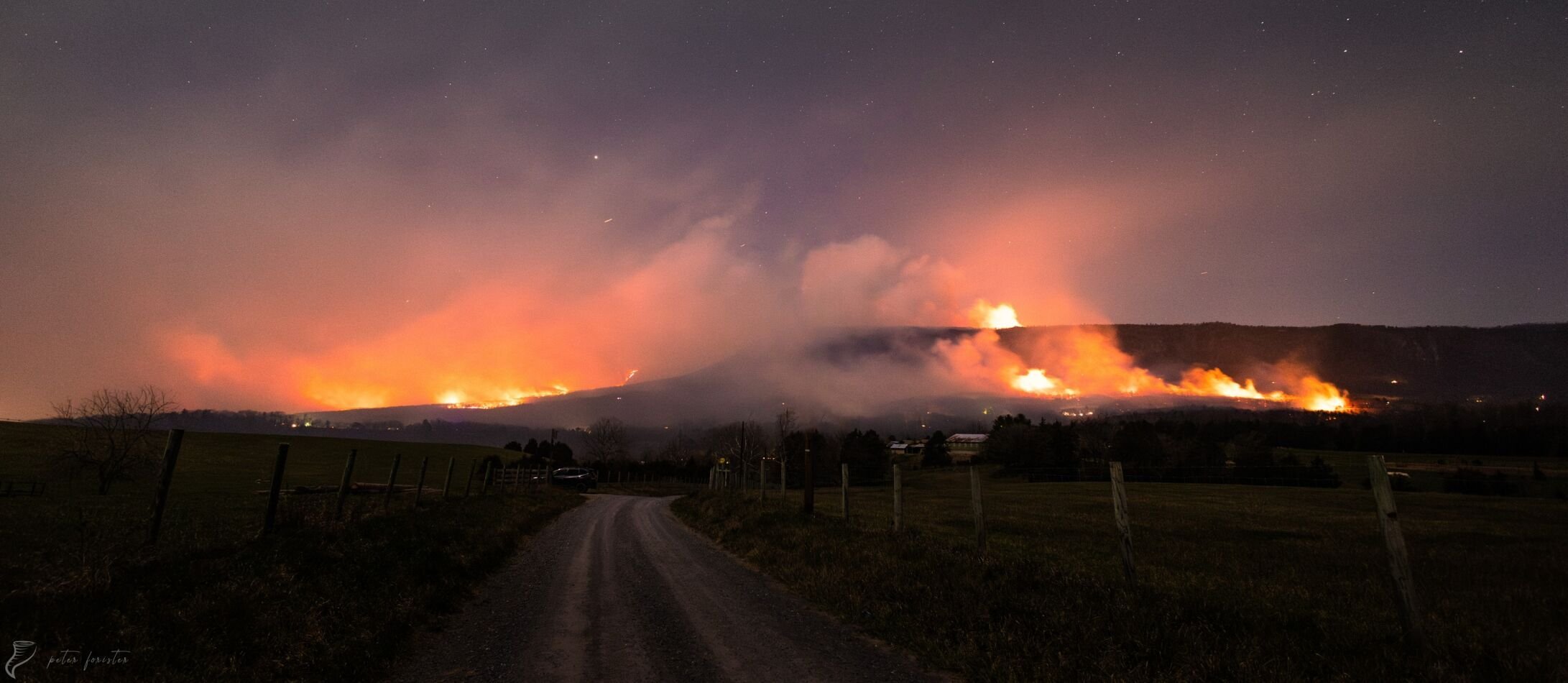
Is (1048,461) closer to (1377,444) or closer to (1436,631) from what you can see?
(1377,444)

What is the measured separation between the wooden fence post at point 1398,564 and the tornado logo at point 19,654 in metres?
14.4

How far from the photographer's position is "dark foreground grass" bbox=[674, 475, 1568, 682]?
6.93 metres

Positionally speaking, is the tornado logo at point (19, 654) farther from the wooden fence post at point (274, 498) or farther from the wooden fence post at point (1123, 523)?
the wooden fence post at point (1123, 523)

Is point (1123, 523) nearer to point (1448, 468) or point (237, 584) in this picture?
point (237, 584)

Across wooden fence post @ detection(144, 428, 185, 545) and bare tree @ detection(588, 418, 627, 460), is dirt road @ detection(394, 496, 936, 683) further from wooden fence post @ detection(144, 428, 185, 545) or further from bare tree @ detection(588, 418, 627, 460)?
bare tree @ detection(588, 418, 627, 460)

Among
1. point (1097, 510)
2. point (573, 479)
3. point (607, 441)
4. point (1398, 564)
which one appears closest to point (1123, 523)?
point (1398, 564)

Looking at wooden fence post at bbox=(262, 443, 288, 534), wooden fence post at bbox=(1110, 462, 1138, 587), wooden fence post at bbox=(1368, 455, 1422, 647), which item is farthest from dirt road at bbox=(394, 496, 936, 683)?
wooden fence post at bbox=(1368, 455, 1422, 647)

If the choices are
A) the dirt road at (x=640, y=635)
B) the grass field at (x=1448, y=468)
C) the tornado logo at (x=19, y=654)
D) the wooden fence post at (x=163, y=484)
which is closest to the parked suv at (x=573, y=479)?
the dirt road at (x=640, y=635)

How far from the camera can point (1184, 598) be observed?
9336mm

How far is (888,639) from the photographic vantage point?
8.66 meters

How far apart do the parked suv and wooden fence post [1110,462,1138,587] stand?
220ft

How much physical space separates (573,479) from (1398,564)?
71.4m

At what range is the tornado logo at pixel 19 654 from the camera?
5.51 metres

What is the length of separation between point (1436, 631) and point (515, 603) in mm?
14250
